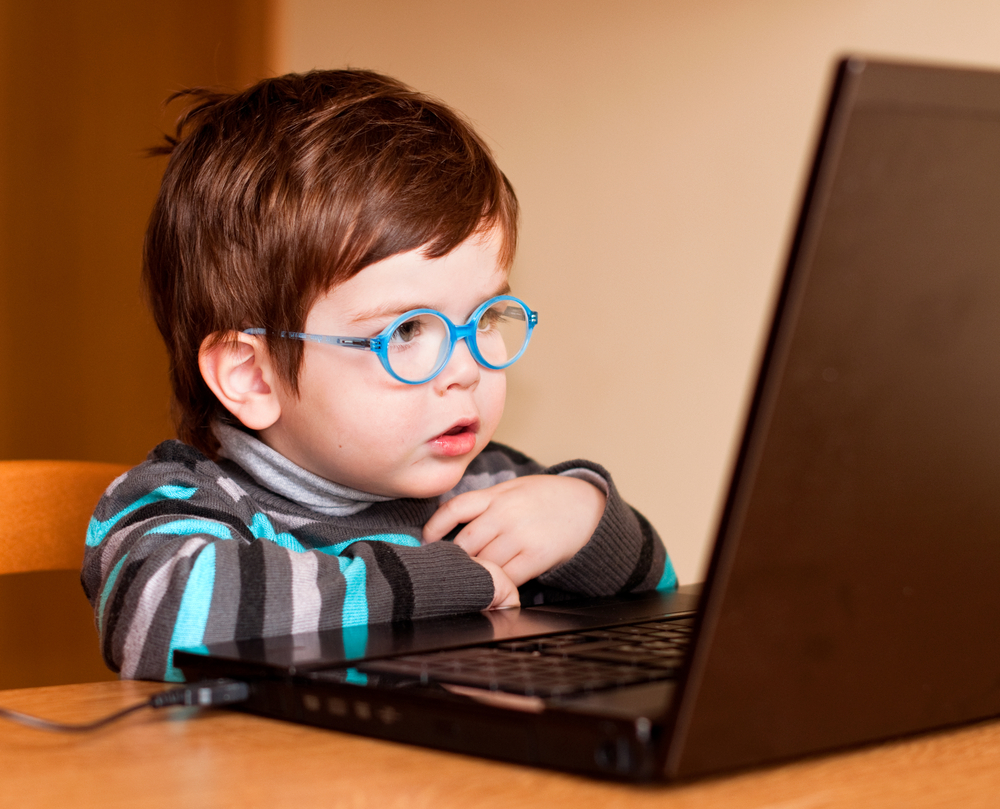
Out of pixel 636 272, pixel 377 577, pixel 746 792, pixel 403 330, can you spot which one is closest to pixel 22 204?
pixel 636 272

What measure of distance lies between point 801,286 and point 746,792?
20 centimetres

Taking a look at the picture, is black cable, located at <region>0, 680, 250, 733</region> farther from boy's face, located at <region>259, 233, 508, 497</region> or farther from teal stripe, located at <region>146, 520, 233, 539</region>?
boy's face, located at <region>259, 233, 508, 497</region>

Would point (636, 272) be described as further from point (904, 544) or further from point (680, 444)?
point (904, 544)

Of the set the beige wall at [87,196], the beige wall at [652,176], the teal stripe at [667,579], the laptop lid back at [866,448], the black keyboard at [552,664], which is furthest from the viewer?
the beige wall at [87,196]

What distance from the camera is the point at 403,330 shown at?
925 millimetres

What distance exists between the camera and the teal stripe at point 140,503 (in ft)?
2.87

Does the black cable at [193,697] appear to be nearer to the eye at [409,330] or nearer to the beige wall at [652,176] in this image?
the eye at [409,330]

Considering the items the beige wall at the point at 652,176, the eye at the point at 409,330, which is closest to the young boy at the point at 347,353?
the eye at the point at 409,330

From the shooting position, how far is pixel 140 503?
2.92ft

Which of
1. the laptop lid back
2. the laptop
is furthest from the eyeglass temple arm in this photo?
the laptop lid back

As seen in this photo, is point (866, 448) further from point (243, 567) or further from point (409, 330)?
point (409, 330)

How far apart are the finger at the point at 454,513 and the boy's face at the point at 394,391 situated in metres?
0.02

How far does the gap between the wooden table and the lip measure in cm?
45

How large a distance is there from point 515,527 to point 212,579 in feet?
1.19
